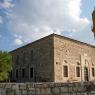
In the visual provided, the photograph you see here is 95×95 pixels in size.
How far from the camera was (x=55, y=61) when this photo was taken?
28734 millimetres

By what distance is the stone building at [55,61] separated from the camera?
2898 cm

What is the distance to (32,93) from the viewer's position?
9062 mm

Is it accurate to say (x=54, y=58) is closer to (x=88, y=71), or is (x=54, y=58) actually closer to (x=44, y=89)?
(x=88, y=71)

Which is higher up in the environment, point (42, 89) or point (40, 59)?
point (40, 59)

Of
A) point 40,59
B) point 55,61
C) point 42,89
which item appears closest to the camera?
point 42,89

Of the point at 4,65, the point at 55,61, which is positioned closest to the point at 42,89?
the point at 55,61

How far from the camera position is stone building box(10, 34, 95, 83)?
28984mm

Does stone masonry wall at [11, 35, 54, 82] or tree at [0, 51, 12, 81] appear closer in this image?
tree at [0, 51, 12, 81]

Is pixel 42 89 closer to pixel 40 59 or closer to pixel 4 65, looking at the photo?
pixel 4 65

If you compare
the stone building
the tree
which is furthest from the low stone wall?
the stone building

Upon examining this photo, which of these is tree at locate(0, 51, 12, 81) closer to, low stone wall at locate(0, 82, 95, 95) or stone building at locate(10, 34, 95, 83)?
stone building at locate(10, 34, 95, 83)

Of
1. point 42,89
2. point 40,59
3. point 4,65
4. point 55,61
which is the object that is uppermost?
point 40,59

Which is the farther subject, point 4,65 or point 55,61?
point 55,61

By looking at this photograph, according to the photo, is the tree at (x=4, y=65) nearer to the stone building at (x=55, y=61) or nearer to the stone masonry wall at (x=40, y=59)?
the stone masonry wall at (x=40, y=59)
